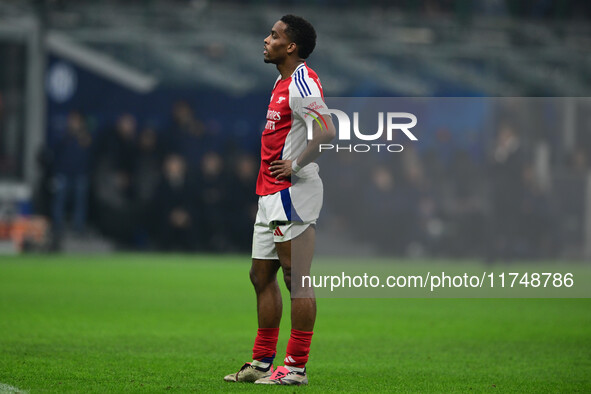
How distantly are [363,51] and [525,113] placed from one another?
791 cm

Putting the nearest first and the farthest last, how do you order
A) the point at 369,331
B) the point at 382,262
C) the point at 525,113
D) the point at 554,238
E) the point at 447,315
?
the point at 382,262 < the point at 369,331 < the point at 554,238 < the point at 447,315 < the point at 525,113

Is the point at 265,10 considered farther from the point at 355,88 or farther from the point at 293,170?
the point at 293,170

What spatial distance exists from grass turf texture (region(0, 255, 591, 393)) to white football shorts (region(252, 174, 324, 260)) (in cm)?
89

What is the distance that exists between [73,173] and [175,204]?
2.28 meters

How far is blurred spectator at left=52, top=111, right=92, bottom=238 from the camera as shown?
67.7ft

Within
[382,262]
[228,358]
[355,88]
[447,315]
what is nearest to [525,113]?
[447,315]

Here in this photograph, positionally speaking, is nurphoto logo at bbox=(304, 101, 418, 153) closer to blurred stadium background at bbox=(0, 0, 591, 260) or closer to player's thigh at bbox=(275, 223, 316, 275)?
player's thigh at bbox=(275, 223, 316, 275)

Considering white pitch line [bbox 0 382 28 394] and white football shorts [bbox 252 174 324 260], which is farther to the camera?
white football shorts [bbox 252 174 324 260]

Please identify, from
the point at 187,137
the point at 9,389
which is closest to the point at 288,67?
the point at 9,389

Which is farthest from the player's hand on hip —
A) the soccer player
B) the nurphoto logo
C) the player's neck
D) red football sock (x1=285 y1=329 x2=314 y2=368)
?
red football sock (x1=285 y1=329 x2=314 y2=368)

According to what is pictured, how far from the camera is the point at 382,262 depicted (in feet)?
26.6

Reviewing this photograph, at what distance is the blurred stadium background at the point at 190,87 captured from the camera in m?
20.2

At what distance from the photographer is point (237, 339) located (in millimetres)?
8781

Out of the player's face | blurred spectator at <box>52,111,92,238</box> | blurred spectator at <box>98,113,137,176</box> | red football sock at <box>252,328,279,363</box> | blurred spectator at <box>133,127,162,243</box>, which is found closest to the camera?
the player's face
